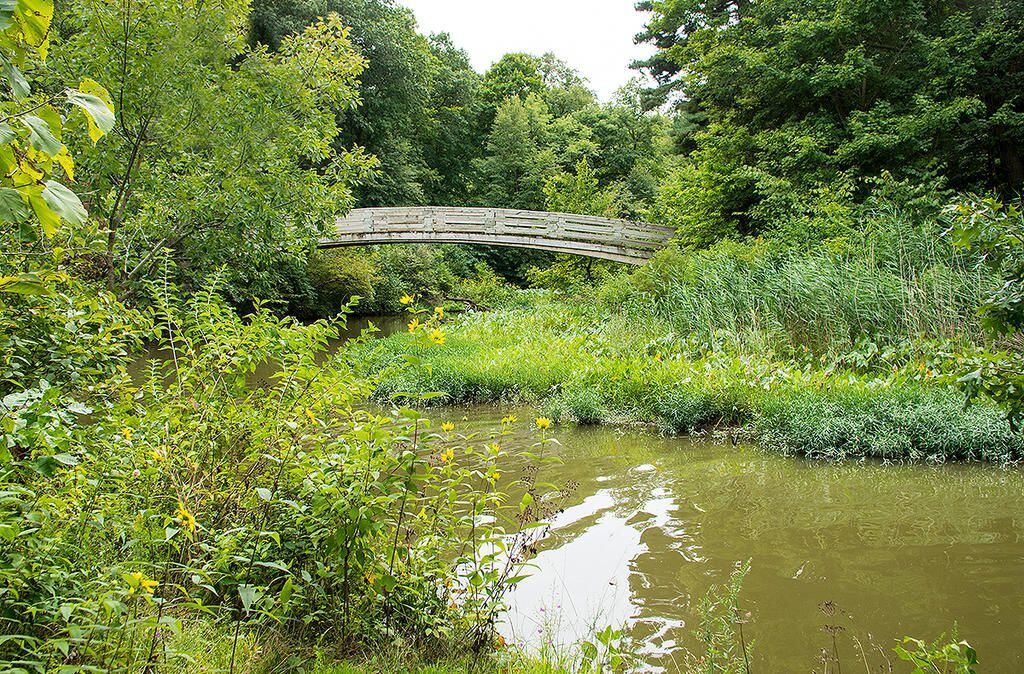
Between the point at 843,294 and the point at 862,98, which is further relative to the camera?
the point at 862,98

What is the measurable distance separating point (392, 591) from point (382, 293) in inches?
906

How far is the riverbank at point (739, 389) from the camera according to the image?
5.71 metres

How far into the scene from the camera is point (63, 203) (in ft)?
3.77

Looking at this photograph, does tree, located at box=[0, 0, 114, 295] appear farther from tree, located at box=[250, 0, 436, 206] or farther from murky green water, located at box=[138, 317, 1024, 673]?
tree, located at box=[250, 0, 436, 206]

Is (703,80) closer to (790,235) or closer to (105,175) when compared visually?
(790,235)

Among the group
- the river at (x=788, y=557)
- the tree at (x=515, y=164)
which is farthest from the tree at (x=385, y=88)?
the river at (x=788, y=557)

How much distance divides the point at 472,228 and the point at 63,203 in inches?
721

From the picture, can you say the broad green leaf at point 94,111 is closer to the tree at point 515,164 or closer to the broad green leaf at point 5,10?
the broad green leaf at point 5,10

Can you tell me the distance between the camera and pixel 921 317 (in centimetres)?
799

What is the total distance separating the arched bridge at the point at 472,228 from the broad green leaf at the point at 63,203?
57.1 ft

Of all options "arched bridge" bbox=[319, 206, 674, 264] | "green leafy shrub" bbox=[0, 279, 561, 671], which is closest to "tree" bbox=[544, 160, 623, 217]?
"arched bridge" bbox=[319, 206, 674, 264]

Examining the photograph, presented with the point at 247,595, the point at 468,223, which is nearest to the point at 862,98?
the point at 468,223

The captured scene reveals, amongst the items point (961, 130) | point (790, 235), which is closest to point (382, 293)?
point (790, 235)

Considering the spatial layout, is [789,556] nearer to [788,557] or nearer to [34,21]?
[788,557]
